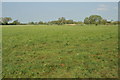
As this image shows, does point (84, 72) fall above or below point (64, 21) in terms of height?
below

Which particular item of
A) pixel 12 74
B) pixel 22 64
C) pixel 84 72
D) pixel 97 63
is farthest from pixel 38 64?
pixel 97 63

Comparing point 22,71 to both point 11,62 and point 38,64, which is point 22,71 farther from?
point 11,62

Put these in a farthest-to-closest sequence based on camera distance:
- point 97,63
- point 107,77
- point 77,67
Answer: point 97,63 < point 77,67 < point 107,77

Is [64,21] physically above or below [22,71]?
above

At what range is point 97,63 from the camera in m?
5.82

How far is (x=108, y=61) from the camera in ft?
20.1

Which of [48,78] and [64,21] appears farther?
[64,21]

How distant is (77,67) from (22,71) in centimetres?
215

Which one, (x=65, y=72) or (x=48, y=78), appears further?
(x=65, y=72)

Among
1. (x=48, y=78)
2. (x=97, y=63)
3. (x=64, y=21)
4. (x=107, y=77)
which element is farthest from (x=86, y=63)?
(x=64, y=21)

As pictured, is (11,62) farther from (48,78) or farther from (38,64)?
(48,78)

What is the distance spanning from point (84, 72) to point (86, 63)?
3.26ft

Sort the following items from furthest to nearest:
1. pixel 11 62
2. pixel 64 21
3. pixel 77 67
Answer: pixel 64 21
pixel 11 62
pixel 77 67

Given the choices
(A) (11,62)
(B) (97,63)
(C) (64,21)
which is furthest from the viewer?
(C) (64,21)
